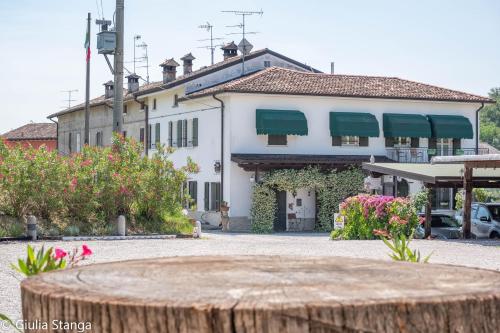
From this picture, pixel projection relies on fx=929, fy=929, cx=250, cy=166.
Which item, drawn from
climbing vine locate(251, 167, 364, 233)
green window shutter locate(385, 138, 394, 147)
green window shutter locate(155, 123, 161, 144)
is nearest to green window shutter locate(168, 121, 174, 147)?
green window shutter locate(155, 123, 161, 144)

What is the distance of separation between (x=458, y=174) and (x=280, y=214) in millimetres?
11783

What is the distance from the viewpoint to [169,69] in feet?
164

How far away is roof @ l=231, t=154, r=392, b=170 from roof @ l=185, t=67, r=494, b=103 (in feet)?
8.82

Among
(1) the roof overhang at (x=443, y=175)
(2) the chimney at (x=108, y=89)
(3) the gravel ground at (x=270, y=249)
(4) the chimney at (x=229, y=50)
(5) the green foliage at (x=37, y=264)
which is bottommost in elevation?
(3) the gravel ground at (x=270, y=249)

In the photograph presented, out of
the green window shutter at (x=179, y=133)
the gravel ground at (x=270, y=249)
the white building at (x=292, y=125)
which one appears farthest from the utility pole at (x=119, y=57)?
the green window shutter at (x=179, y=133)

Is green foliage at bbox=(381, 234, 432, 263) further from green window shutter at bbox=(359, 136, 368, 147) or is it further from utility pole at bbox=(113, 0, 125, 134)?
green window shutter at bbox=(359, 136, 368, 147)

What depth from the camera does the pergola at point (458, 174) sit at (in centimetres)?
2575

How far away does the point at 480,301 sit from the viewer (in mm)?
3701

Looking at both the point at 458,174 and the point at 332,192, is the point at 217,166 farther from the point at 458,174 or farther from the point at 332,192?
A: the point at 458,174

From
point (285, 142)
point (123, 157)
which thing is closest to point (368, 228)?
point (123, 157)

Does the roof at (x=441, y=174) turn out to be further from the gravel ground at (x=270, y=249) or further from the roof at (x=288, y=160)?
the roof at (x=288, y=160)

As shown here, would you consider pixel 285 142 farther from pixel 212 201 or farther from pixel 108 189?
pixel 108 189

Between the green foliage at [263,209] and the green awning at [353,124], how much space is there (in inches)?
171

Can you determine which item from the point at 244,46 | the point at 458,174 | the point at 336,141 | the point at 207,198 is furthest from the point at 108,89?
the point at 458,174
